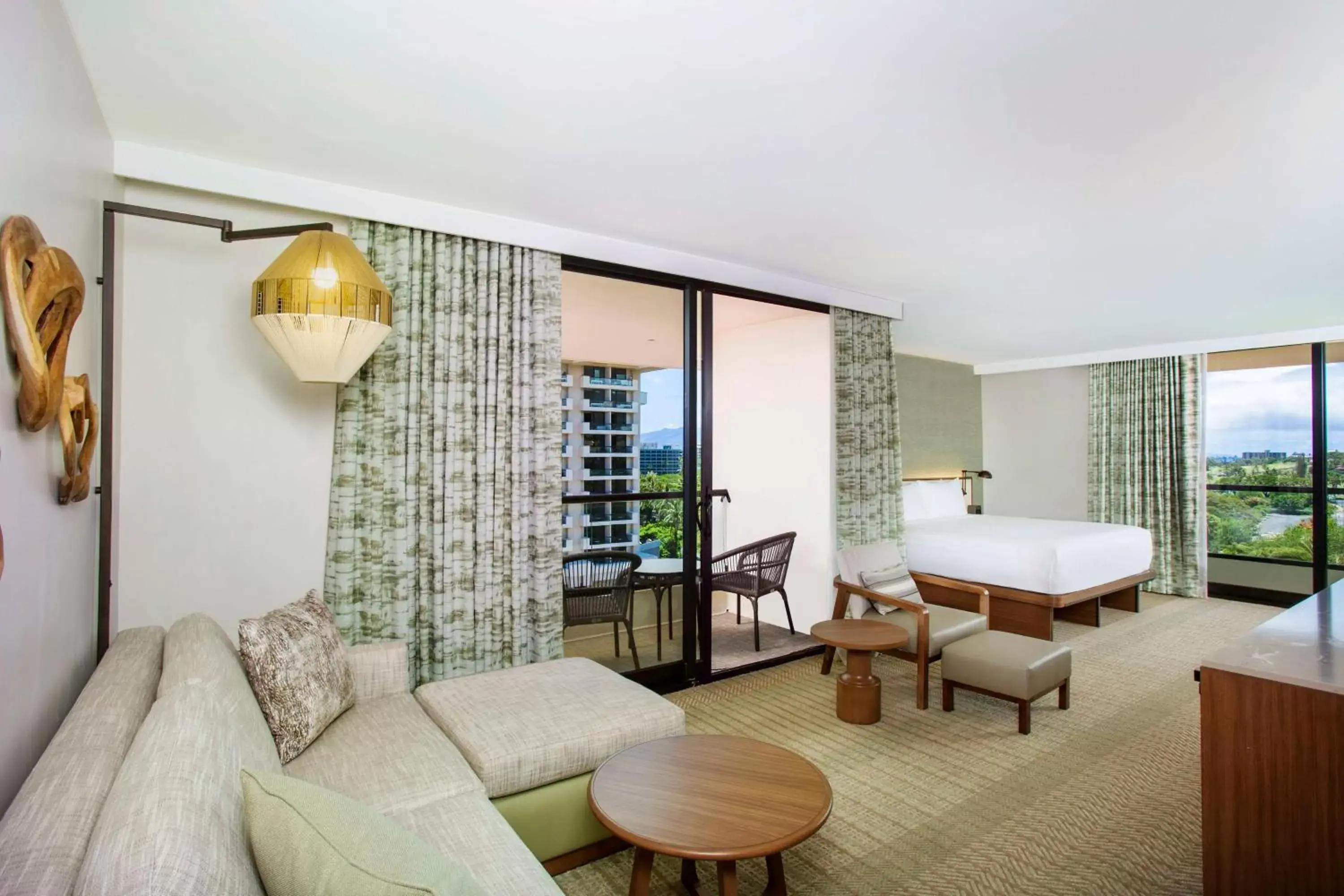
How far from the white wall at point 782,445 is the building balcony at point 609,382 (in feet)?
5.75

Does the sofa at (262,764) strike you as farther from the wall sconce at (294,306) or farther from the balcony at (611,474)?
the balcony at (611,474)

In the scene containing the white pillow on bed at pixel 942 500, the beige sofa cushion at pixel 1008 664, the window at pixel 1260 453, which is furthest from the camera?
the white pillow on bed at pixel 942 500

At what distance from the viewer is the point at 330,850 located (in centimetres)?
101

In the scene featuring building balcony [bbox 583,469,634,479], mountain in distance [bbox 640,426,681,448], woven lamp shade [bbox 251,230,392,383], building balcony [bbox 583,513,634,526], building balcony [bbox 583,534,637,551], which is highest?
woven lamp shade [bbox 251,230,392,383]

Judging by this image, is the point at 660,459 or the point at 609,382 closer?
the point at 609,382

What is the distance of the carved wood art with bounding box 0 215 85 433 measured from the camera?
1.29 meters

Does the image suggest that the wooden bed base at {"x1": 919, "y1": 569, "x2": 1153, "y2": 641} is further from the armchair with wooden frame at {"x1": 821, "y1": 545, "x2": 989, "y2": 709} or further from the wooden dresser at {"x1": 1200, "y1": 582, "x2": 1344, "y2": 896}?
the wooden dresser at {"x1": 1200, "y1": 582, "x2": 1344, "y2": 896}

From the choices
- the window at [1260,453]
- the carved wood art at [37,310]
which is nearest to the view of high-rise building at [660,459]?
the carved wood art at [37,310]

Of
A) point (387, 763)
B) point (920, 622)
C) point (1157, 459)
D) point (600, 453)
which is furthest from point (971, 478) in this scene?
point (387, 763)

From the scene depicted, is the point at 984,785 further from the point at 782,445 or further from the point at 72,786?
the point at 72,786

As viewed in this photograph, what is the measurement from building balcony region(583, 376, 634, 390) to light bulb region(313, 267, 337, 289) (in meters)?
1.61

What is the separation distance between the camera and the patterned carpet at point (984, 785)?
222cm

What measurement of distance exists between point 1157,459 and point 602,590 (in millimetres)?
6177

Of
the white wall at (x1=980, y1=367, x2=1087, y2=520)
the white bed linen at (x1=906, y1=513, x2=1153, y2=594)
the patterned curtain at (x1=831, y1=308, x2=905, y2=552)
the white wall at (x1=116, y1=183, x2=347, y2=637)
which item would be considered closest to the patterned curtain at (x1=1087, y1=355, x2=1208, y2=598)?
the white wall at (x1=980, y1=367, x2=1087, y2=520)
